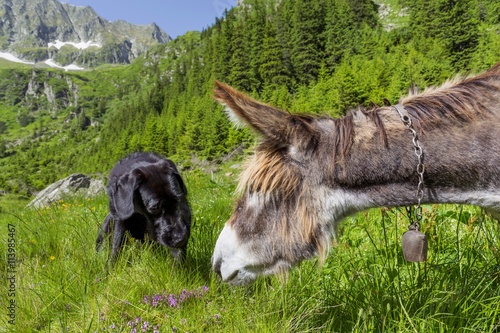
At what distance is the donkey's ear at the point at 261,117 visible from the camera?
5.73 feet

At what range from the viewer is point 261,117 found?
1.81 metres

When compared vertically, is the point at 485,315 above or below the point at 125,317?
below

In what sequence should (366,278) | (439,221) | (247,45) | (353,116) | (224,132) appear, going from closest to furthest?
1. (353,116)
2. (366,278)
3. (439,221)
4. (224,132)
5. (247,45)

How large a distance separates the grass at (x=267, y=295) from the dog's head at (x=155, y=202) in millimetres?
298

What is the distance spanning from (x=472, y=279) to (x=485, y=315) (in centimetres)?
25

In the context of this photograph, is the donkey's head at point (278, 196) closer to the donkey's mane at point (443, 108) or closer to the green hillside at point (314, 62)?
the donkey's mane at point (443, 108)

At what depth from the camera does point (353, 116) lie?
6.66ft

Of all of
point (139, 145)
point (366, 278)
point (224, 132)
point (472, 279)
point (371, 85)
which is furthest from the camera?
point (139, 145)

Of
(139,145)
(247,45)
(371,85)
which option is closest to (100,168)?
(139,145)

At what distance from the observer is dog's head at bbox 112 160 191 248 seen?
3840mm

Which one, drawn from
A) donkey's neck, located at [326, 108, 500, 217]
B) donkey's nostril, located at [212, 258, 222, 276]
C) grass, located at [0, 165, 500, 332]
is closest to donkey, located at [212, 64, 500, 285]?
donkey's neck, located at [326, 108, 500, 217]

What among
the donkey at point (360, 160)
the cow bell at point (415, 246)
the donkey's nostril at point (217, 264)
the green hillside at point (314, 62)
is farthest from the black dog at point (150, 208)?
the green hillside at point (314, 62)

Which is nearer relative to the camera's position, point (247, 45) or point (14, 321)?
point (14, 321)

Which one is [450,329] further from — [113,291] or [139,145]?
[139,145]
